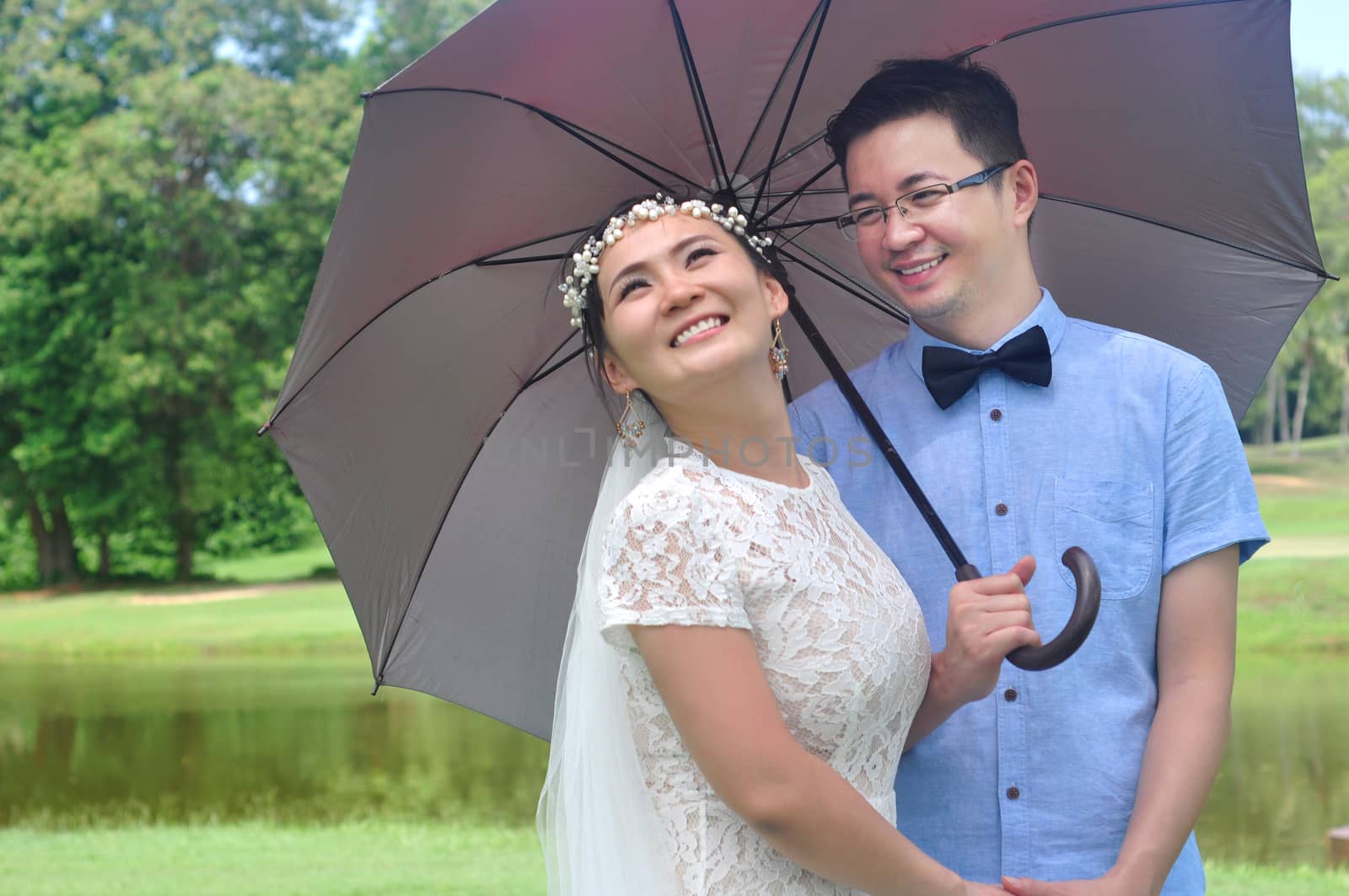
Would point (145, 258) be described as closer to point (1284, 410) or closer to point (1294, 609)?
point (1294, 609)

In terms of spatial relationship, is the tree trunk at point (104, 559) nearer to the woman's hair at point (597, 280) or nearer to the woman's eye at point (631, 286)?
the woman's hair at point (597, 280)

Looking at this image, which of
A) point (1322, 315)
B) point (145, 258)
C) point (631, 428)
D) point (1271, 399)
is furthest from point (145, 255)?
point (1271, 399)

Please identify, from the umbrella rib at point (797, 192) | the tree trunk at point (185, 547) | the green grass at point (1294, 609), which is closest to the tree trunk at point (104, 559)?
the tree trunk at point (185, 547)

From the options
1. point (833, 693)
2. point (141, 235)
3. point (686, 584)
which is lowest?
point (833, 693)

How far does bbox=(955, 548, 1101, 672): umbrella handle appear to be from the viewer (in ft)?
6.75

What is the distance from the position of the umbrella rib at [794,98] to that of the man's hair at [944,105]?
0.52 ft

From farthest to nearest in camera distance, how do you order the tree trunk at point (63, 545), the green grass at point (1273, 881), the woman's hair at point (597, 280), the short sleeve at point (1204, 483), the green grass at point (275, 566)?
the green grass at point (275, 566)
the tree trunk at point (63, 545)
the green grass at point (1273, 881)
the woman's hair at point (597, 280)
the short sleeve at point (1204, 483)

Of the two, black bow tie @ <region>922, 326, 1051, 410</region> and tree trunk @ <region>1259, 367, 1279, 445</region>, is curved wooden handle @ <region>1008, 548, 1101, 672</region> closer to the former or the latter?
black bow tie @ <region>922, 326, 1051, 410</region>

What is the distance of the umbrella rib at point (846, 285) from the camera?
3045 mm

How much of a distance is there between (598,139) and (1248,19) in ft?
4.77

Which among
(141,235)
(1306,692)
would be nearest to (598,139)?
(1306,692)

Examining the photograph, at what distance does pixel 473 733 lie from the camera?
12406 mm

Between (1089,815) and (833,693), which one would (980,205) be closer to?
(833,693)

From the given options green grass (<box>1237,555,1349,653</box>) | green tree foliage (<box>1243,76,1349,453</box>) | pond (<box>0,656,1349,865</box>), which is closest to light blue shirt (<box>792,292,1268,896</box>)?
pond (<box>0,656,1349,865</box>)
